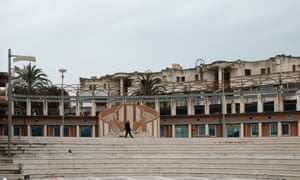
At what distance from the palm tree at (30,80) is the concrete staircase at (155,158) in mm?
26907

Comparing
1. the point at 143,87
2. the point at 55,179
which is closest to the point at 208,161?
the point at 55,179

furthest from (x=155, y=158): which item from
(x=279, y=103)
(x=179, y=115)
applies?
(x=279, y=103)

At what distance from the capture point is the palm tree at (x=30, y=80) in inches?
2554

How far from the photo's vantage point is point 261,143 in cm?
3731

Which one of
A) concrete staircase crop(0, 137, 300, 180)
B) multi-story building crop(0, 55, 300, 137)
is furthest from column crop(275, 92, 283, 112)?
concrete staircase crop(0, 137, 300, 180)

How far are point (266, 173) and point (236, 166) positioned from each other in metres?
2.39

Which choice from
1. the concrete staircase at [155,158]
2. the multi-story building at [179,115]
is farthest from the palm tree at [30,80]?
the concrete staircase at [155,158]

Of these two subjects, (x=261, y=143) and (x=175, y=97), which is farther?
(x=175, y=97)

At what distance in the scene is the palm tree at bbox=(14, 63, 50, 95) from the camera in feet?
213

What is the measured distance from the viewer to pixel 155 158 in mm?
34688

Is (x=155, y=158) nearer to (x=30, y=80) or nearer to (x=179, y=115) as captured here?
(x=179, y=115)

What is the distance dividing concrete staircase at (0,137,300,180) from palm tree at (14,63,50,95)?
26.9 m

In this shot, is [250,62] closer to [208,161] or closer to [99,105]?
[99,105]

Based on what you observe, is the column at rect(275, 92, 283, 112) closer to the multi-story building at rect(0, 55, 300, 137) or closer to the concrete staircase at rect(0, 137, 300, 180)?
the multi-story building at rect(0, 55, 300, 137)
